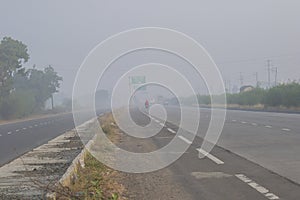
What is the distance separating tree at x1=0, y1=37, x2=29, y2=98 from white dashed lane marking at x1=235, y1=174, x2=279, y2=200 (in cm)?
5889

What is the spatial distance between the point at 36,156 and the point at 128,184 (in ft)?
22.1

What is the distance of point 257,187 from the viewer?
8867mm

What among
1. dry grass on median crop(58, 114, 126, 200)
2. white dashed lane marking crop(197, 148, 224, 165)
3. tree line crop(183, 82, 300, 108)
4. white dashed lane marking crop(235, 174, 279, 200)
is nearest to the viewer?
dry grass on median crop(58, 114, 126, 200)

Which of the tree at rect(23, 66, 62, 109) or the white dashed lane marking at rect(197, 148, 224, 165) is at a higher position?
the tree at rect(23, 66, 62, 109)

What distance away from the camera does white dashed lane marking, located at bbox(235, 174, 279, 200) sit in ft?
26.3

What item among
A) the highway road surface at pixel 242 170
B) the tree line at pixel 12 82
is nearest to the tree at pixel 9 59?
the tree line at pixel 12 82

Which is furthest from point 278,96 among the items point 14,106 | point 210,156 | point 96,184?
point 96,184

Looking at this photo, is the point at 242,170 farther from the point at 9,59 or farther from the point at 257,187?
the point at 9,59

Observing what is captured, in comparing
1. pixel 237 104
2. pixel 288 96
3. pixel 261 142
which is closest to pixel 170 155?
pixel 261 142

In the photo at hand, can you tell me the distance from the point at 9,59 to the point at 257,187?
6182 centimetres

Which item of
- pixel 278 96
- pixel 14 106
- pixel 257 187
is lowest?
pixel 257 187

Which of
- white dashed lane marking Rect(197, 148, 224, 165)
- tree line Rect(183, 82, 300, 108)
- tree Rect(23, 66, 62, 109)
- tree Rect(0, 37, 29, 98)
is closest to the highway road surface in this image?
white dashed lane marking Rect(197, 148, 224, 165)

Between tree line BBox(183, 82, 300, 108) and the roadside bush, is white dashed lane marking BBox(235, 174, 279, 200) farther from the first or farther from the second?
the roadside bush

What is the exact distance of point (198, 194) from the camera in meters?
8.61
